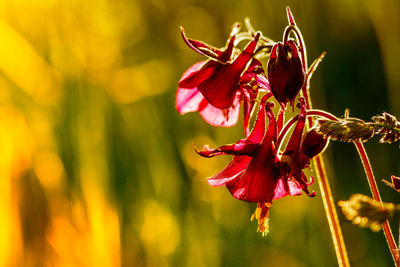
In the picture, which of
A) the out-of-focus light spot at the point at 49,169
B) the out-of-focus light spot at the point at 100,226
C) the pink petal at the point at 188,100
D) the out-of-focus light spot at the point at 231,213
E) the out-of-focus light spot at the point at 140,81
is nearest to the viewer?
the pink petal at the point at 188,100

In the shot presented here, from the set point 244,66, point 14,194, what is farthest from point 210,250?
point 244,66

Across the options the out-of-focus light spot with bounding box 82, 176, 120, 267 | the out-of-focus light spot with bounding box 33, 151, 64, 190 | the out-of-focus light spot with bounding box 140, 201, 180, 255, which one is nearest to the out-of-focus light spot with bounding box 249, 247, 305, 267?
the out-of-focus light spot with bounding box 140, 201, 180, 255

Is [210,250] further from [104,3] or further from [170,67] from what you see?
[104,3]

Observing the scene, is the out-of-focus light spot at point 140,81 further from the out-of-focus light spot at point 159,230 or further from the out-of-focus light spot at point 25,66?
the out-of-focus light spot at point 159,230

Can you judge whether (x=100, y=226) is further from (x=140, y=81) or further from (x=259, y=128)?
(x=259, y=128)

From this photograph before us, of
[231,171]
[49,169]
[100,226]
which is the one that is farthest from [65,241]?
[231,171]

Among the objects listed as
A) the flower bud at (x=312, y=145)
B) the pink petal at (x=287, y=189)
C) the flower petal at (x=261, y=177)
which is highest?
the flower bud at (x=312, y=145)

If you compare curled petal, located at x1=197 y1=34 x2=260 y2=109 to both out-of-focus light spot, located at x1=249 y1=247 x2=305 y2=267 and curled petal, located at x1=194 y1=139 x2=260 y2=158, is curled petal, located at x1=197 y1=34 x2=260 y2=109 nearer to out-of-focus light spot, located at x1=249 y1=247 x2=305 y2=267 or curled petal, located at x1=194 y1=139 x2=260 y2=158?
curled petal, located at x1=194 y1=139 x2=260 y2=158

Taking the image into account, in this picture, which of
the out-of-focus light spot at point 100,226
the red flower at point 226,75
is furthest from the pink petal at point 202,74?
the out-of-focus light spot at point 100,226
